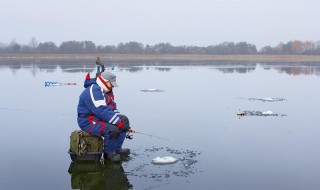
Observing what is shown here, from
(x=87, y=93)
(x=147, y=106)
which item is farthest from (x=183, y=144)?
(x=147, y=106)

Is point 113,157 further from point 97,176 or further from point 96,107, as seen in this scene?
point 96,107

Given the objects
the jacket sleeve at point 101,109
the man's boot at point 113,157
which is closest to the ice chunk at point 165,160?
the man's boot at point 113,157

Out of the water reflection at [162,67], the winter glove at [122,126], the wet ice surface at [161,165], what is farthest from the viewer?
the water reflection at [162,67]

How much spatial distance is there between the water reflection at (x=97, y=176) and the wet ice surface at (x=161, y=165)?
190mm

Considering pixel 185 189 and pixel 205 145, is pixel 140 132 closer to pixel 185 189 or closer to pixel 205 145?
pixel 205 145

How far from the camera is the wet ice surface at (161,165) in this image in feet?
17.9

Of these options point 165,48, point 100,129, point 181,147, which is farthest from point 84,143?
point 165,48

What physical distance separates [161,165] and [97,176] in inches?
38.7

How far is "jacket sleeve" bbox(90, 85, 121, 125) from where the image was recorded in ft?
19.3

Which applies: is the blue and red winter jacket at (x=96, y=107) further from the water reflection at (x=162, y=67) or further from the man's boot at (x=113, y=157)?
the water reflection at (x=162, y=67)

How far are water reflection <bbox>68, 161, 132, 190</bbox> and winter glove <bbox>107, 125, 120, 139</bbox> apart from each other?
423 millimetres

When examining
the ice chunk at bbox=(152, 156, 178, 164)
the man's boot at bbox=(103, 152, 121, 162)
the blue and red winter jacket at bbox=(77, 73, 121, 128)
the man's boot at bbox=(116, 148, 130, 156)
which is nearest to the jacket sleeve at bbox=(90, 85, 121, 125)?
the blue and red winter jacket at bbox=(77, 73, 121, 128)

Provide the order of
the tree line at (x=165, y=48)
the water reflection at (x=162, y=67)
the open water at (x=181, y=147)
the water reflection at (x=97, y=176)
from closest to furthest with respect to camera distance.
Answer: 1. the water reflection at (x=97, y=176)
2. the open water at (x=181, y=147)
3. the water reflection at (x=162, y=67)
4. the tree line at (x=165, y=48)

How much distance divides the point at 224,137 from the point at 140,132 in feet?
5.48
